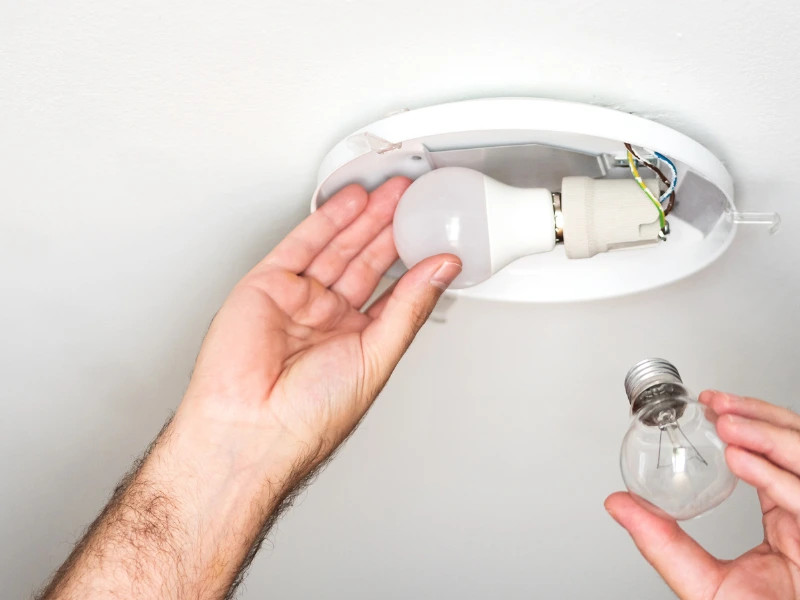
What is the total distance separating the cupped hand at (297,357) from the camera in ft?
2.05

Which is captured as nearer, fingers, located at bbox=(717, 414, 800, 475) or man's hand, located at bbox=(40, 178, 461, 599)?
fingers, located at bbox=(717, 414, 800, 475)

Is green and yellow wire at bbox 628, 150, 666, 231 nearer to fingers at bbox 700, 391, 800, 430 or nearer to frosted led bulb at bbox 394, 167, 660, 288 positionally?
frosted led bulb at bbox 394, 167, 660, 288

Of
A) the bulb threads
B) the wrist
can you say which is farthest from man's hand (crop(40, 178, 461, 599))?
the bulb threads

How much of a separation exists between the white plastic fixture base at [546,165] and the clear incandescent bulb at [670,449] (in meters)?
0.14

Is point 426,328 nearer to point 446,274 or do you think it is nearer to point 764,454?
point 446,274

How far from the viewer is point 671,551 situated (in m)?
0.58

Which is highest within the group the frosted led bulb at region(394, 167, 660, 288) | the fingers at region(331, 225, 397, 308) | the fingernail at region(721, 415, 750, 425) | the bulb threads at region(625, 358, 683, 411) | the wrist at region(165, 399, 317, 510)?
the frosted led bulb at region(394, 167, 660, 288)

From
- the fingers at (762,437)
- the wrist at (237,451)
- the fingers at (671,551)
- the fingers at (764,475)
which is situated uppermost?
the fingers at (762,437)

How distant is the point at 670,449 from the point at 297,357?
0.34 metres

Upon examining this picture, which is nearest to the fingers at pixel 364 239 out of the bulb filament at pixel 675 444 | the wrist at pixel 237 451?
the wrist at pixel 237 451

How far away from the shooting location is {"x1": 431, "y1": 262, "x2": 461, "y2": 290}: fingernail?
54 cm

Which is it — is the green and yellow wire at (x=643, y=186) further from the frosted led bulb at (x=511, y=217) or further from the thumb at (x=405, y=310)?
the thumb at (x=405, y=310)

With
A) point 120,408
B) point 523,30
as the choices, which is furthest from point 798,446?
point 120,408

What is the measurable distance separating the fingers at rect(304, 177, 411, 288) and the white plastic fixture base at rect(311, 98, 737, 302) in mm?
14
